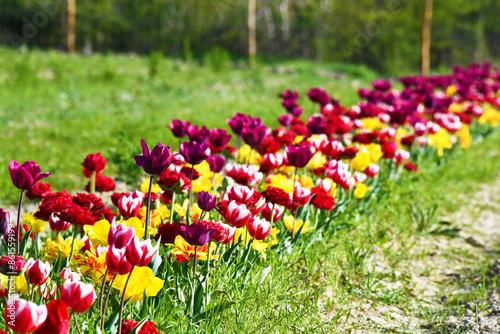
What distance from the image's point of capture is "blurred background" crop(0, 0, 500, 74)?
24156 mm

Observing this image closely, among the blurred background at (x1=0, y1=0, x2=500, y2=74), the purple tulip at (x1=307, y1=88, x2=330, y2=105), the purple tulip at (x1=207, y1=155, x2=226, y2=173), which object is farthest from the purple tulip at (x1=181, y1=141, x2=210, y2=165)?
the blurred background at (x1=0, y1=0, x2=500, y2=74)

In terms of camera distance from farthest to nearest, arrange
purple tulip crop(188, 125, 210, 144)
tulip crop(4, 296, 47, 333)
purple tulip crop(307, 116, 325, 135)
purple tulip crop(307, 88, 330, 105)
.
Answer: purple tulip crop(307, 88, 330, 105) → purple tulip crop(307, 116, 325, 135) → purple tulip crop(188, 125, 210, 144) → tulip crop(4, 296, 47, 333)

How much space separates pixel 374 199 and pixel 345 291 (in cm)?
108

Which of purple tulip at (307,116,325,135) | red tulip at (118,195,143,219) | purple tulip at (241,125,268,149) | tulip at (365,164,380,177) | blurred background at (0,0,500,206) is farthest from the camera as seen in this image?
blurred background at (0,0,500,206)

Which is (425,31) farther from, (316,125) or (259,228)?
(259,228)

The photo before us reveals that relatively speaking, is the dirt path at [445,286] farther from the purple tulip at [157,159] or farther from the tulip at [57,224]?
the tulip at [57,224]

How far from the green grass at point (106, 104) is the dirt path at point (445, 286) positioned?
5.72ft

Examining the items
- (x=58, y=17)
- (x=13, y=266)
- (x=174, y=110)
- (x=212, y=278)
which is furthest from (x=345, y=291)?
(x=58, y=17)

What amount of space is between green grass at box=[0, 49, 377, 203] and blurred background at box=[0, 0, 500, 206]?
2 centimetres

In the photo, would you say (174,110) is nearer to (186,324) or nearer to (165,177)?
(165,177)

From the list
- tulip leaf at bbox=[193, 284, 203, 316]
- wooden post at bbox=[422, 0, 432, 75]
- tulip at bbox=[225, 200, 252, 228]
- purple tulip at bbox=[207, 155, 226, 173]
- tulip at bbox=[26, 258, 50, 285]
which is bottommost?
tulip leaf at bbox=[193, 284, 203, 316]

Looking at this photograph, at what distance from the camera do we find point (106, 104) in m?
8.04

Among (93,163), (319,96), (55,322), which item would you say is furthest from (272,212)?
(319,96)

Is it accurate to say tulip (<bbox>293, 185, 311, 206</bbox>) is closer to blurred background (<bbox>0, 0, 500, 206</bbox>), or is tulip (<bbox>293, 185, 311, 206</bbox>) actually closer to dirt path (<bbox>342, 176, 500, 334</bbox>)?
dirt path (<bbox>342, 176, 500, 334</bbox>)
